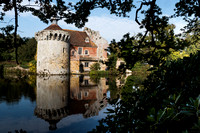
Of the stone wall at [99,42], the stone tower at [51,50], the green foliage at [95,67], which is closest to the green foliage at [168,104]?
the stone tower at [51,50]

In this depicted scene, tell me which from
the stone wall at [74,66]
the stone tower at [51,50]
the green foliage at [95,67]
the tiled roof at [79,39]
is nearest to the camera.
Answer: the stone tower at [51,50]

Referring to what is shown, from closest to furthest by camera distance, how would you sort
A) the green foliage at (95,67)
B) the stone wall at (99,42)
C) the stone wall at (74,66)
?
the stone wall at (74,66)
the green foliage at (95,67)
the stone wall at (99,42)

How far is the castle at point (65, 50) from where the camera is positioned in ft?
87.8

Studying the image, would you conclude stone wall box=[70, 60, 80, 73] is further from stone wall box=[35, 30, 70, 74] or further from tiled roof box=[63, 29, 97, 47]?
tiled roof box=[63, 29, 97, 47]

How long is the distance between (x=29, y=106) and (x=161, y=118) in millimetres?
8492

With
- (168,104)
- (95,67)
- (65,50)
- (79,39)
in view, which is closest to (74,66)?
(95,67)

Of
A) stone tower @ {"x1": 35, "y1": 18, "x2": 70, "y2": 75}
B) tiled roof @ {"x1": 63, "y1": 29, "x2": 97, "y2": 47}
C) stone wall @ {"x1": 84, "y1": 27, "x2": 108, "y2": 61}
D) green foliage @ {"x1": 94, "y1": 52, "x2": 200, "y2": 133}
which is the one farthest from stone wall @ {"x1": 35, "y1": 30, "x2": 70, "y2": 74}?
green foliage @ {"x1": 94, "y1": 52, "x2": 200, "y2": 133}

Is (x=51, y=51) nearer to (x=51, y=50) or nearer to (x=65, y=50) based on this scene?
(x=51, y=50)

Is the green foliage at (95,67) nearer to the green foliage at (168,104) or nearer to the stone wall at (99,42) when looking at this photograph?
the stone wall at (99,42)

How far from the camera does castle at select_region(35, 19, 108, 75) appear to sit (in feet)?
87.8

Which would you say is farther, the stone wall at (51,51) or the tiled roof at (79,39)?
the tiled roof at (79,39)

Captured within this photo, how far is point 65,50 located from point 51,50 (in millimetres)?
2745

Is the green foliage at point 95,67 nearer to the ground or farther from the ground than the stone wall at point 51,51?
nearer to the ground

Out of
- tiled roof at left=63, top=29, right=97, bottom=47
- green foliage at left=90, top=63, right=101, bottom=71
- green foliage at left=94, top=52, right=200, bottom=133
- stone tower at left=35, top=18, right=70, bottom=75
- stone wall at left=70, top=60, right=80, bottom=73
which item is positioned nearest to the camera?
green foliage at left=94, top=52, right=200, bottom=133
